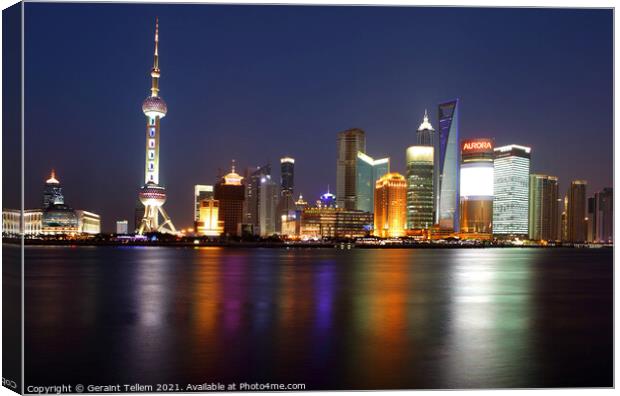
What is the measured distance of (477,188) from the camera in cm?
8294

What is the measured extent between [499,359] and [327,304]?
5.25 m

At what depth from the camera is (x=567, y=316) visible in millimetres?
10531

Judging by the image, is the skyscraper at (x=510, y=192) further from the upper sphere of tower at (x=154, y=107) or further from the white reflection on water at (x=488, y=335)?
the white reflection on water at (x=488, y=335)

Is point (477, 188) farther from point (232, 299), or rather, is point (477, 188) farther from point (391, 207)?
point (232, 299)

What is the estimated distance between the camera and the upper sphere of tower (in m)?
55.1

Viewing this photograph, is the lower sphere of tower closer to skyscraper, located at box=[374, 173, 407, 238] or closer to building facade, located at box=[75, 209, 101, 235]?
building facade, located at box=[75, 209, 101, 235]

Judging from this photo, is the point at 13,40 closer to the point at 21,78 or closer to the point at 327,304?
the point at 21,78

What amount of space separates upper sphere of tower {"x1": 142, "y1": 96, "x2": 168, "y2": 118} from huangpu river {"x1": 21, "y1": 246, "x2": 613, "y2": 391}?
41.7 meters

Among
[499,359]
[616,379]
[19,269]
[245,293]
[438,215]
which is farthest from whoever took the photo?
[438,215]

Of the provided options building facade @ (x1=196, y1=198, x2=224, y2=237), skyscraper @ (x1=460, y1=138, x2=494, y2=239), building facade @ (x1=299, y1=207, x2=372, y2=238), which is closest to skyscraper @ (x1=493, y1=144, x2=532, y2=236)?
skyscraper @ (x1=460, y1=138, x2=494, y2=239)

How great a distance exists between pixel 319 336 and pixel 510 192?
7531cm

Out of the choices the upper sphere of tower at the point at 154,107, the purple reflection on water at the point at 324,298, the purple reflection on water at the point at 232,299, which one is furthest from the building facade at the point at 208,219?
the purple reflection on water at the point at 232,299

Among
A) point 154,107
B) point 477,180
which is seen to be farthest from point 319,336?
point 477,180

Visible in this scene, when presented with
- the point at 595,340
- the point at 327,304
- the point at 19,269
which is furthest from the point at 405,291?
the point at 19,269
